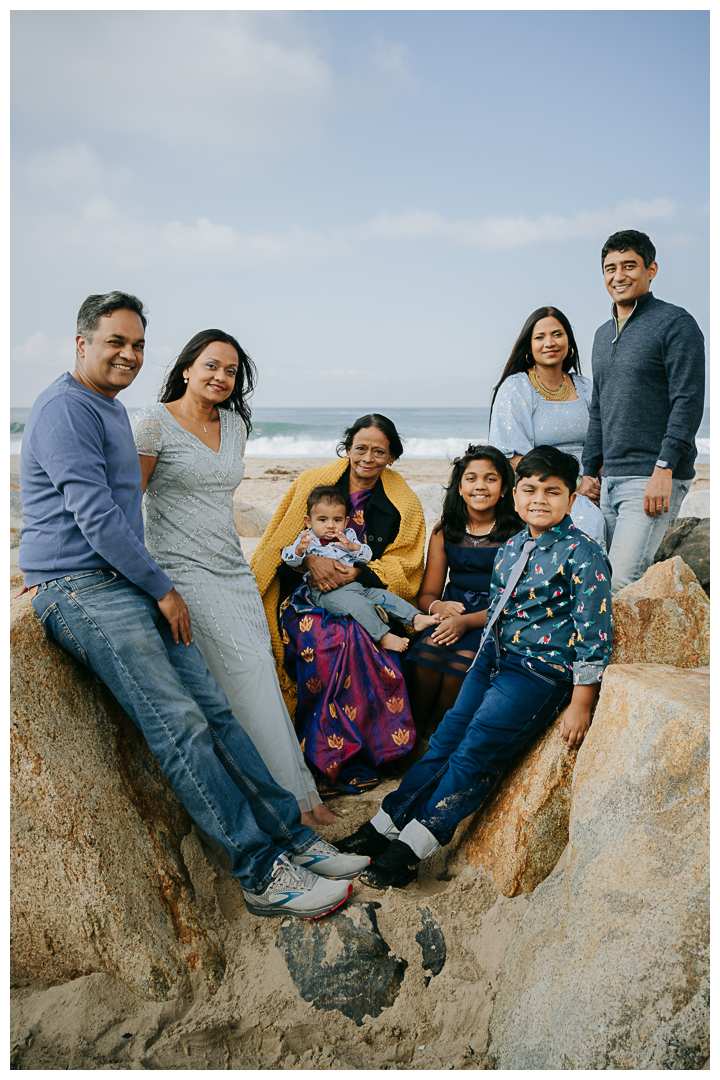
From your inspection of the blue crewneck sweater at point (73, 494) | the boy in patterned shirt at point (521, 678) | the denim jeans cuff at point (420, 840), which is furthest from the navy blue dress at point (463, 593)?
the blue crewneck sweater at point (73, 494)

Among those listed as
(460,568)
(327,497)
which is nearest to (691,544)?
(460,568)

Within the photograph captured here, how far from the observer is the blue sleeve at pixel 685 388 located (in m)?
3.13

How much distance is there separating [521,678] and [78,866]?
5.16 ft

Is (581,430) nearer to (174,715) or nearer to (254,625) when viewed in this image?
(254,625)

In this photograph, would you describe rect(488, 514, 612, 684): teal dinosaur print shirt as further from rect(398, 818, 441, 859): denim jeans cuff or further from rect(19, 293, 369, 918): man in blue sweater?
rect(19, 293, 369, 918): man in blue sweater

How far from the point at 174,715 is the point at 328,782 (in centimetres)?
124

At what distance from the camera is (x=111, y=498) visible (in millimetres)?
2129

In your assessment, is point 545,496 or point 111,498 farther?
point 545,496

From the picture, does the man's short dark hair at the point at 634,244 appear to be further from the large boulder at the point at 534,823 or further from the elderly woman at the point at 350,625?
the large boulder at the point at 534,823

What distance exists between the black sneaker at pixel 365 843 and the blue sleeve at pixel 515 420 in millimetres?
2065

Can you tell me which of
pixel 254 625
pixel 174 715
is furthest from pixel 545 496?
pixel 174 715

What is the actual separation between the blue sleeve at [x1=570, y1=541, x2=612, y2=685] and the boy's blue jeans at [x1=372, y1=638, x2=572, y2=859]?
107mm

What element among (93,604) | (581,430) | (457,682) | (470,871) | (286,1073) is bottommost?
(286,1073)

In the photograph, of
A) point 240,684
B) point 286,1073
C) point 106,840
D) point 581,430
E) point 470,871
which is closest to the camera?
point 286,1073
